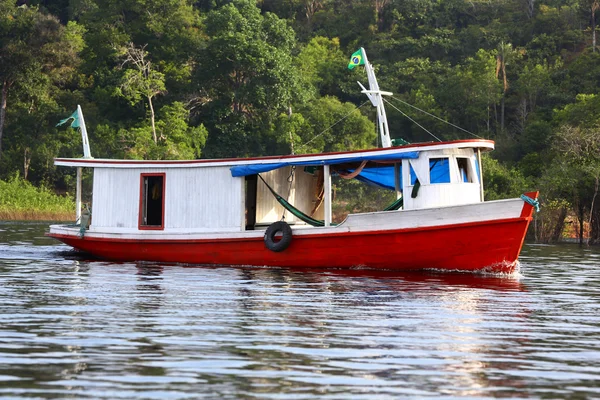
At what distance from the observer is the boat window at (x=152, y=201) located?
24.1 m

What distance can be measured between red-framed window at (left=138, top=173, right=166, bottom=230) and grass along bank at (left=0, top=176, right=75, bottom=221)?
2285 cm

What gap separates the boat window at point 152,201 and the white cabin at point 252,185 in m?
0.02

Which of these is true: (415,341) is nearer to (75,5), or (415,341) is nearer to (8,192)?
(8,192)

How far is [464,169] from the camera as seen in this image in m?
21.9

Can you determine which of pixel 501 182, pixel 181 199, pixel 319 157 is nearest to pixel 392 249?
pixel 319 157

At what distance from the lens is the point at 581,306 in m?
16.0

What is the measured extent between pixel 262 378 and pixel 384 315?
4772 millimetres

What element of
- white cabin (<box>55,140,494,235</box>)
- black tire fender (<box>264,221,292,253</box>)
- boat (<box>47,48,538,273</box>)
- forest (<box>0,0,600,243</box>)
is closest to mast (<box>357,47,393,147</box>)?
boat (<box>47,48,538,273</box>)

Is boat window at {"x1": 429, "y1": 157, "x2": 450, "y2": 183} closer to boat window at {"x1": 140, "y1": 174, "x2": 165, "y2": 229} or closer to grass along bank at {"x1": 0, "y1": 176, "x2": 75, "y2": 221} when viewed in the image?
boat window at {"x1": 140, "y1": 174, "x2": 165, "y2": 229}

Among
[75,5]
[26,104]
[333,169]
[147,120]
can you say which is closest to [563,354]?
[333,169]

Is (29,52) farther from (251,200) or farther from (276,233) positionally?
(276,233)

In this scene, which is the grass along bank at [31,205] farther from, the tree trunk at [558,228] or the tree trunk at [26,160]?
the tree trunk at [558,228]

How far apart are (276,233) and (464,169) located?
4.21 m

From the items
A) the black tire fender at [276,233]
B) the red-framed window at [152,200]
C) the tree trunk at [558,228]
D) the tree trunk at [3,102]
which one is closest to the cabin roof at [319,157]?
the red-framed window at [152,200]
